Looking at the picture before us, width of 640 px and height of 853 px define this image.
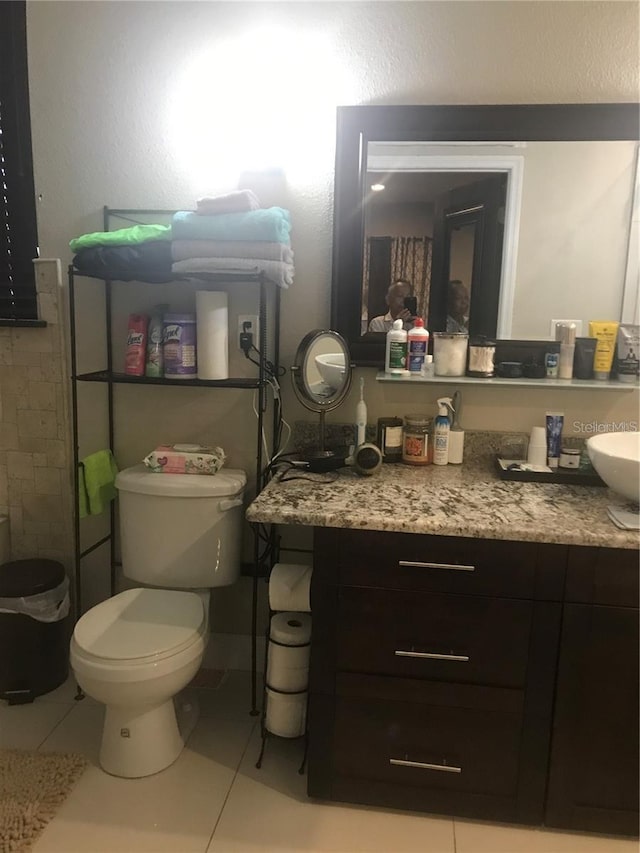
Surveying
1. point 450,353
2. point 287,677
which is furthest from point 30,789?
point 450,353

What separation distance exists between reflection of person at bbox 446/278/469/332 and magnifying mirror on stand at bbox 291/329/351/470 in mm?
345

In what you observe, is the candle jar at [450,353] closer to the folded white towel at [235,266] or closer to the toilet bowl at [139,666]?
the folded white towel at [235,266]

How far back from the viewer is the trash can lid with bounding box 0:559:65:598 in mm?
2080

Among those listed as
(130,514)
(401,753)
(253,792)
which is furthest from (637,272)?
(253,792)

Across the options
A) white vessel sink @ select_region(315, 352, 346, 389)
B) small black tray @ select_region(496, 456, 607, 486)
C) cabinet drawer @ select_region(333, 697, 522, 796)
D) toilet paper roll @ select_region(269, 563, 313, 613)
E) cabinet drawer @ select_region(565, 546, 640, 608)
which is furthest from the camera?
white vessel sink @ select_region(315, 352, 346, 389)

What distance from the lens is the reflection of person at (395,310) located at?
2000 millimetres

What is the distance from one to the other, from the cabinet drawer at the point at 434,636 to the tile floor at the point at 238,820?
420 mm

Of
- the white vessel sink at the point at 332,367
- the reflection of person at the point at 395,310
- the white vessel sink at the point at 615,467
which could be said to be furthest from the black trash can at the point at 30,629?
the white vessel sink at the point at 615,467

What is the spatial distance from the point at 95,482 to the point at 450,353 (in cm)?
126

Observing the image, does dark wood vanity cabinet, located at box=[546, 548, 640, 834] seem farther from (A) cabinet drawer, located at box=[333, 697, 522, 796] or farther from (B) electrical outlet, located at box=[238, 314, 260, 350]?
(B) electrical outlet, located at box=[238, 314, 260, 350]

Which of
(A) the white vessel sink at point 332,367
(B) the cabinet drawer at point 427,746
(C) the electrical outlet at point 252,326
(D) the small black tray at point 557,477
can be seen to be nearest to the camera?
(B) the cabinet drawer at point 427,746

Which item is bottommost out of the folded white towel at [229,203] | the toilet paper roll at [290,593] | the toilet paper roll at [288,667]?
the toilet paper roll at [288,667]

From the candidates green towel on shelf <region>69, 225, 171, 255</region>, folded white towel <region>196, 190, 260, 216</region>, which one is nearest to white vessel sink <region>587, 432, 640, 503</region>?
folded white towel <region>196, 190, 260, 216</region>

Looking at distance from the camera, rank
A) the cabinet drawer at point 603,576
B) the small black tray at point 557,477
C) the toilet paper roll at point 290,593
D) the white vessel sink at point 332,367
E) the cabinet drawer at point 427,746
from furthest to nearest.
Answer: the white vessel sink at point 332,367, the small black tray at point 557,477, the toilet paper roll at point 290,593, the cabinet drawer at point 427,746, the cabinet drawer at point 603,576
